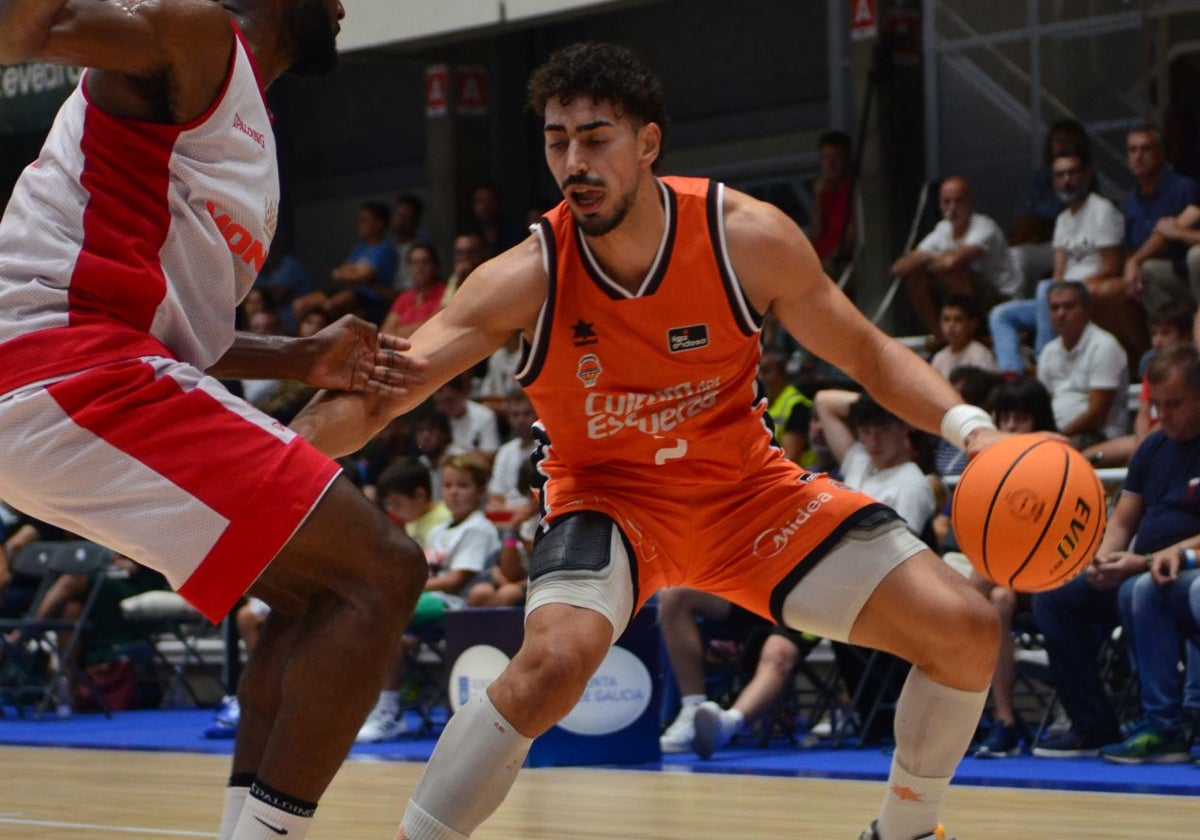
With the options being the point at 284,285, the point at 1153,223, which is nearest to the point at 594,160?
the point at 1153,223

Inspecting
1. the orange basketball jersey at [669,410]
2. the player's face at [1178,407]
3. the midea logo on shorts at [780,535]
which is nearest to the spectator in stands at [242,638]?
the player's face at [1178,407]

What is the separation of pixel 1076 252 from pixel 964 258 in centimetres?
76

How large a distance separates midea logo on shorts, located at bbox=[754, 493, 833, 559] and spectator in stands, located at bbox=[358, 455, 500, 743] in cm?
519

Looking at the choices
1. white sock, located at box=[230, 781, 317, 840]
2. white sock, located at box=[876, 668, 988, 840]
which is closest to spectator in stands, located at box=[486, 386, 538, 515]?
white sock, located at box=[876, 668, 988, 840]

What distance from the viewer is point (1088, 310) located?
9680 millimetres

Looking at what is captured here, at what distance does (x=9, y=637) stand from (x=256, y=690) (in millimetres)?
10216

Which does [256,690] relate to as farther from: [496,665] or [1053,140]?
[1053,140]

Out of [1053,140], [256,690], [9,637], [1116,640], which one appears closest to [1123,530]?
[1116,640]

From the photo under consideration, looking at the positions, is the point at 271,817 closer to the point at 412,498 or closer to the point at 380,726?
the point at 380,726

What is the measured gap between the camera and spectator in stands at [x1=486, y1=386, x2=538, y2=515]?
34.7ft

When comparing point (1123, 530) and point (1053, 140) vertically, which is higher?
point (1053, 140)

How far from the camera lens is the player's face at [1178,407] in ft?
24.6

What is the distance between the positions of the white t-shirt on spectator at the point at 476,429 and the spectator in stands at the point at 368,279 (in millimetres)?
2139

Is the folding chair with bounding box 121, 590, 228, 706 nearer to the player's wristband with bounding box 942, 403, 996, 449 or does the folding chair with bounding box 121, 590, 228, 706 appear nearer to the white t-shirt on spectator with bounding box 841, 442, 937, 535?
the white t-shirt on spectator with bounding box 841, 442, 937, 535
